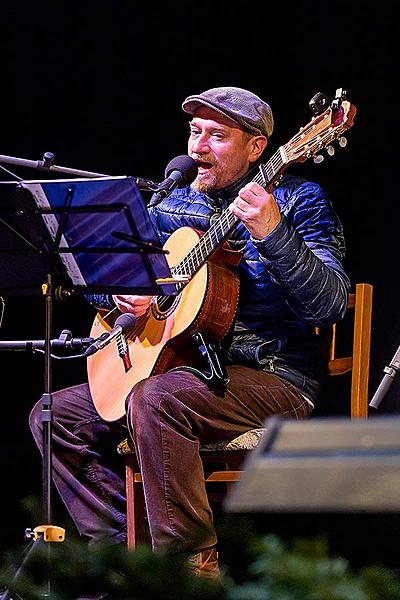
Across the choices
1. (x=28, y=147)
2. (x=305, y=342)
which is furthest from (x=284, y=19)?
A: (x=305, y=342)

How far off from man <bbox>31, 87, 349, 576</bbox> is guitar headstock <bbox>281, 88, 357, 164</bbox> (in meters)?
0.16

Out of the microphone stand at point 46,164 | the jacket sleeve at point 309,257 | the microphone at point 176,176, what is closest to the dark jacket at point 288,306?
the jacket sleeve at point 309,257

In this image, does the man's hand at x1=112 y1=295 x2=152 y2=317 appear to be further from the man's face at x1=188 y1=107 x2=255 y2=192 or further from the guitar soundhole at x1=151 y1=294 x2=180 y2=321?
the man's face at x1=188 y1=107 x2=255 y2=192

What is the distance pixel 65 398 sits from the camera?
3.28m

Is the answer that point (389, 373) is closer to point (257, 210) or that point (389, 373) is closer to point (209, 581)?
point (257, 210)

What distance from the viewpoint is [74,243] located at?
2.50 metres

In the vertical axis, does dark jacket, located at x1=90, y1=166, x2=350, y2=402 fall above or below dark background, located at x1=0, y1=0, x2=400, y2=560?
below

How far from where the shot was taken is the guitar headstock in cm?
280

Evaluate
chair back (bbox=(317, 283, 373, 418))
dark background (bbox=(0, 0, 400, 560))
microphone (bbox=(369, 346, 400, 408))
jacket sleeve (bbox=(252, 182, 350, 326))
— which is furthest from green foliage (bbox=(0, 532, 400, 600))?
dark background (bbox=(0, 0, 400, 560))

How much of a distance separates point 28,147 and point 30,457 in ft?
4.22

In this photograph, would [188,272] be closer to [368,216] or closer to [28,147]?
[368,216]

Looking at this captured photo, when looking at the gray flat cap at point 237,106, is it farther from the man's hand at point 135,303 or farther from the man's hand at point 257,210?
the man's hand at point 135,303

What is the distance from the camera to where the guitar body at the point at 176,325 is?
2.88 meters

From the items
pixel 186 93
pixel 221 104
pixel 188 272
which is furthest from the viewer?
pixel 186 93
